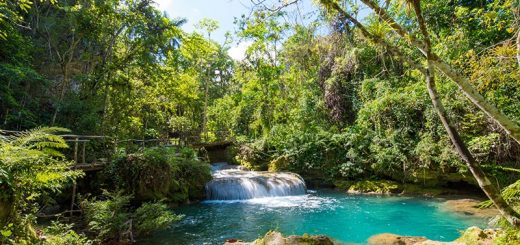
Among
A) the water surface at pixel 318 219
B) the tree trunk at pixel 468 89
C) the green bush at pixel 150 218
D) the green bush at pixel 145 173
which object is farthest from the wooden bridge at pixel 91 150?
the tree trunk at pixel 468 89

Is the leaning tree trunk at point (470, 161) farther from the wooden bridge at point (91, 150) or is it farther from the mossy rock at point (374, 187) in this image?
the mossy rock at point (374, 187)

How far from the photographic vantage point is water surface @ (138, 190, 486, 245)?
8758 mm

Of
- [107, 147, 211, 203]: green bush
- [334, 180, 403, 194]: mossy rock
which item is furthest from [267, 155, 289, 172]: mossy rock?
[107, 147, 211, 203]: green bush

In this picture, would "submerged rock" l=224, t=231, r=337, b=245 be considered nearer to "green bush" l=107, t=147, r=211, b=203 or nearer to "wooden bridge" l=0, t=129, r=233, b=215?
"green bush" l=107, t=147, r=211, b=203

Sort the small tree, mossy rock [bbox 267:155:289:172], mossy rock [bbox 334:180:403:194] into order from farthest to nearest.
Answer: mossy rock [bbox 267:155:289:172] → mossy rock [bbox 334:180:403:194] → the small tree

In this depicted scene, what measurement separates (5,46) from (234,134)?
17.9 meters

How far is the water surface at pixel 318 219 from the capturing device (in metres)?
8.76

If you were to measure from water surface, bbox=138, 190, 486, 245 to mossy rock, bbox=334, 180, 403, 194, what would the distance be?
102 centimetres

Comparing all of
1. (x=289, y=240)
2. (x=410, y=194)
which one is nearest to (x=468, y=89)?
(x=289, y=240)

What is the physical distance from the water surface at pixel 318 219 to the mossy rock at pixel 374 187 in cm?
102

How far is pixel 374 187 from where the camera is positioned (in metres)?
15.2

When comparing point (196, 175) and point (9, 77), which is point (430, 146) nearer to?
point (196, 175)

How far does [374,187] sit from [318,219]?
5.73 m

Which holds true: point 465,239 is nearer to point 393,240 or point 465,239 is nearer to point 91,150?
point 393,240
